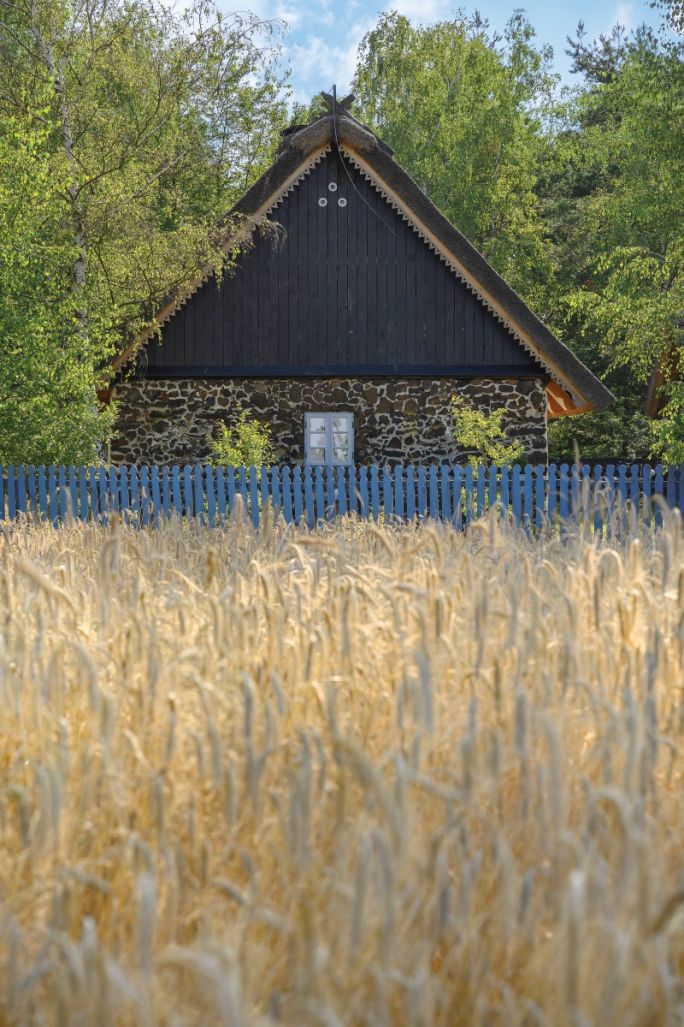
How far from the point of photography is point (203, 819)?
2.74m

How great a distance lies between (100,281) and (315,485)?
466 cm

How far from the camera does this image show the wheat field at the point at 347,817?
1921 mm

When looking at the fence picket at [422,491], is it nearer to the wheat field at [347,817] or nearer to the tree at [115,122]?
the tree at [115,122]

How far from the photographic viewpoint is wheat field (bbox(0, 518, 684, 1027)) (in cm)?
192

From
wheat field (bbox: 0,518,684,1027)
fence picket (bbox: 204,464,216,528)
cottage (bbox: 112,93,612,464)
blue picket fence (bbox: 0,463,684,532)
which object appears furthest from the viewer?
cottage (bbox: 112,93,612,464)

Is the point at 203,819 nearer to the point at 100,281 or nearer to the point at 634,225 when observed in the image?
the point at 100,281

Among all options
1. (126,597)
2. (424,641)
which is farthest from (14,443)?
(424,641)

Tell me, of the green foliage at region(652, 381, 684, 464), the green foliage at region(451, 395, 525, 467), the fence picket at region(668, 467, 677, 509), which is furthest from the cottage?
the fence picket at region(668, 467, 677, 509)

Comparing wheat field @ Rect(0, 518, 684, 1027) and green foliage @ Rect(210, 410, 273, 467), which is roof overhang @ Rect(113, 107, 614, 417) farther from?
wheat field @ Rect(0, 518, 684, 1027)

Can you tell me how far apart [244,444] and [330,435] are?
1367 mm

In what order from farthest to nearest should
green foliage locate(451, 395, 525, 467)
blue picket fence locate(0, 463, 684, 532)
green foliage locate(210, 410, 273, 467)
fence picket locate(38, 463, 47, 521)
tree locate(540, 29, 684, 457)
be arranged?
1. tree locate(540, 29, 684, 457)
2. green foliage locate(451, 395, 525, 467)
3. green foliage locate(210, 410, 273, 467)
4. fence picket locate(38, 463, 47, 521)
5. blue picket fence locate(0, 463, 684, 532)

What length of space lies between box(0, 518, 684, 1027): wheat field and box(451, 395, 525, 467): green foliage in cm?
1302

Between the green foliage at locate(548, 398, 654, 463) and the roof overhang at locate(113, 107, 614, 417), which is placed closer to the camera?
the roof overhang at locate(113, 107, 614, 417)

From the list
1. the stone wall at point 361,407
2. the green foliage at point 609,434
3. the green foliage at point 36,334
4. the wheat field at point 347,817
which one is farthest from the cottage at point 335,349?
the wheat field at point 347,817
